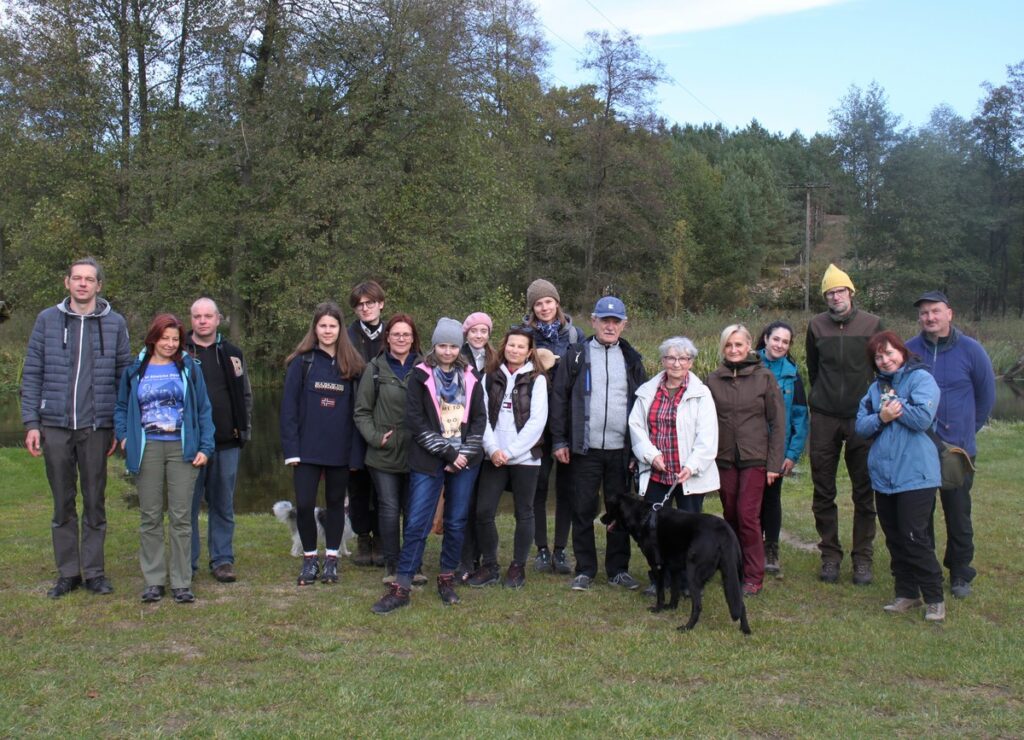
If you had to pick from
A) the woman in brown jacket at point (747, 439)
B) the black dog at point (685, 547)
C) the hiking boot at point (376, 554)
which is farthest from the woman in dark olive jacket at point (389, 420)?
the woman in brown jacket at point (747, 439)

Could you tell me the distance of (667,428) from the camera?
5.79 meters

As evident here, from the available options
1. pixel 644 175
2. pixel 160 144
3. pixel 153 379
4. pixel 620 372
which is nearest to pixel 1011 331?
pixel 644 175

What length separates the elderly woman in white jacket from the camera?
574 centimetres

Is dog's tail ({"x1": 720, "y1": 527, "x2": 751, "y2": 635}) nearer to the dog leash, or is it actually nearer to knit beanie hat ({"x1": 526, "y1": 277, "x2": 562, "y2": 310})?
the dog leash

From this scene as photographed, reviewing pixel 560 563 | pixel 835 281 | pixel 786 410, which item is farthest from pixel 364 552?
pixel 835 281

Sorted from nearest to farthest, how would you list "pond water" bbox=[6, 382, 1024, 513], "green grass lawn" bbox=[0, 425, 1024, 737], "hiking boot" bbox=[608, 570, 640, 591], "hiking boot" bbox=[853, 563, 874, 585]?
"green grass lawn" bbox=[0, 425, 1024, 737], "hiking boot" bbox=[608, 570, 640, 591], "hiking boot" bbox=[853, 563, 874, 585], "pond water" bbox=[6, 382, 1024, 513]

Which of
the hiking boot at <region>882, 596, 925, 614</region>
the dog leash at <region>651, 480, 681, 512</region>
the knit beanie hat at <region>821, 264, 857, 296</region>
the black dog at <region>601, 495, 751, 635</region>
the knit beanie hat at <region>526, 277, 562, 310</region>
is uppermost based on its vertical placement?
the knit beanie hat at <region>821, 264, 857, 296</region>

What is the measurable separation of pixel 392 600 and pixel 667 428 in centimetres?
209

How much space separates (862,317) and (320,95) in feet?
64.7

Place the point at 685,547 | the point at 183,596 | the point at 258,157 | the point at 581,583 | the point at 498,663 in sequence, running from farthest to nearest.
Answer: the point at 258,157, the point at 581,583, the point at 183,596, the point at 685,547, the point at 498,663

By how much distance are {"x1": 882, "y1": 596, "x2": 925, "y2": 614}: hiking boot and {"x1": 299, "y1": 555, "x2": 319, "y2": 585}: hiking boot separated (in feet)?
12.6

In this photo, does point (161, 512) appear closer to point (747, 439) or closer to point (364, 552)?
point (364, 552)

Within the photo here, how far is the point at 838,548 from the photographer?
6484 millimetres

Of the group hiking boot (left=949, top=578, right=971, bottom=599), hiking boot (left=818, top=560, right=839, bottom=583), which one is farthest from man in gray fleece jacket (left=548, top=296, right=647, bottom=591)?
hiking boot (left=949, top=578, right=971, bottom=599)
